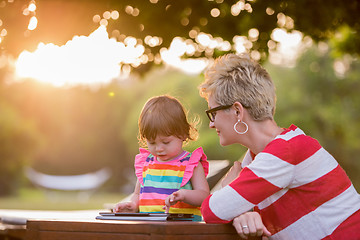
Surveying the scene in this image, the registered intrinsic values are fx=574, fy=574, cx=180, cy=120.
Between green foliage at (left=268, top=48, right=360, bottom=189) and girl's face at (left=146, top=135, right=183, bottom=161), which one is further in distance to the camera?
green foliage at (left=268, top=48, right=360, bottom=189)

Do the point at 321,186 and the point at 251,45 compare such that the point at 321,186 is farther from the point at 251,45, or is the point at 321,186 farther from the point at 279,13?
the point at 251,45

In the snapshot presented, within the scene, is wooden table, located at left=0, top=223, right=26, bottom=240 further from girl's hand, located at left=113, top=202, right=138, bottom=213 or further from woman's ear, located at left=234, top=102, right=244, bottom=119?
woman's ear, located at left=234, top=102, right=244, bottom=119

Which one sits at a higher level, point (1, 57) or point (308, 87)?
point (308, 87)

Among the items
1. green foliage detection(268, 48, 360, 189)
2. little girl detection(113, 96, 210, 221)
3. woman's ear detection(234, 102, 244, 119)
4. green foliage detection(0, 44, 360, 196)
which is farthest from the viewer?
green foliage detection(0, 44, 360, 196)

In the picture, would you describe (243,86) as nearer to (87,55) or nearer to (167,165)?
(167,165)

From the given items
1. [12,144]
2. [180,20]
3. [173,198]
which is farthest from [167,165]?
[12,144]

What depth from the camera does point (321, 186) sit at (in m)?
2.58

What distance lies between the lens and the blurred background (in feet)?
20.7

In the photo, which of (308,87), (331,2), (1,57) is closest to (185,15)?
(331,2)

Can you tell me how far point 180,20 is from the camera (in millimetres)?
6953

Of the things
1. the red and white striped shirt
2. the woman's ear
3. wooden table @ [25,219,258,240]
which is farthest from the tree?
the red and white striped shirt

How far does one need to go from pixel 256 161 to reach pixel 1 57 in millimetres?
5062

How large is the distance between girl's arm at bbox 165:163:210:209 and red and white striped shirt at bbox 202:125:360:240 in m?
0.46

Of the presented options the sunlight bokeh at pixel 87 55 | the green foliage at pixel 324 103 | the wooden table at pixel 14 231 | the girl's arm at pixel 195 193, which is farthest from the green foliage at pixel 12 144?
the girl's arm at pixel 195 193
